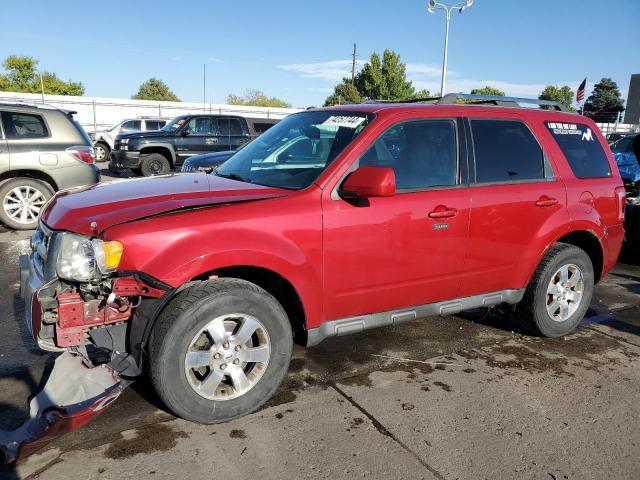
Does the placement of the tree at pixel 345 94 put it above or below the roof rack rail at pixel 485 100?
above

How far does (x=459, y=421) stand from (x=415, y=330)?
4.91 feet

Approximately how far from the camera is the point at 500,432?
2.98 metres

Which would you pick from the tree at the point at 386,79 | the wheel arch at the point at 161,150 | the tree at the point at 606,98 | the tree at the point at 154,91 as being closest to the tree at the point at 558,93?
the tree at the point at 606,98

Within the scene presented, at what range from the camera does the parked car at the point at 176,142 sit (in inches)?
549

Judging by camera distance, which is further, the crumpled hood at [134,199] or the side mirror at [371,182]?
the side mirror at [371,182]

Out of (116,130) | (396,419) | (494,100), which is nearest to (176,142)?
(116,130)

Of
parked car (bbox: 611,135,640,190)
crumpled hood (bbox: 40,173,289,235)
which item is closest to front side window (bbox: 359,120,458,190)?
crumpled hood (bbox: 40,173,289,235)

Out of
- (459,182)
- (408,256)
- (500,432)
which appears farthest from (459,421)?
(459,182)

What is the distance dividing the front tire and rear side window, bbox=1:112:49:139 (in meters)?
6.24

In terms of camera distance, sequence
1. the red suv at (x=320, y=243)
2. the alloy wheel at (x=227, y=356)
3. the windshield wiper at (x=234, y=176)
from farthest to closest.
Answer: the windshield wiper at (x=234, y=176), the alloy wheel at (x=227, y=356), the red suv at (x=320, y=243)

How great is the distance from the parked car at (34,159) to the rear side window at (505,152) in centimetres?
613

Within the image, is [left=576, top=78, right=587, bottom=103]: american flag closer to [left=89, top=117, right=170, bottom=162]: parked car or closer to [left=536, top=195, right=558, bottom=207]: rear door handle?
[left=89, top=117, right=170, bottom=162]: parked car

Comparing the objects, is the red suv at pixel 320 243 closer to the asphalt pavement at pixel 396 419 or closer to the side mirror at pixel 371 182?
the side mirror at pixel 371 182

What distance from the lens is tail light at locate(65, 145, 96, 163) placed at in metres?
7.77
